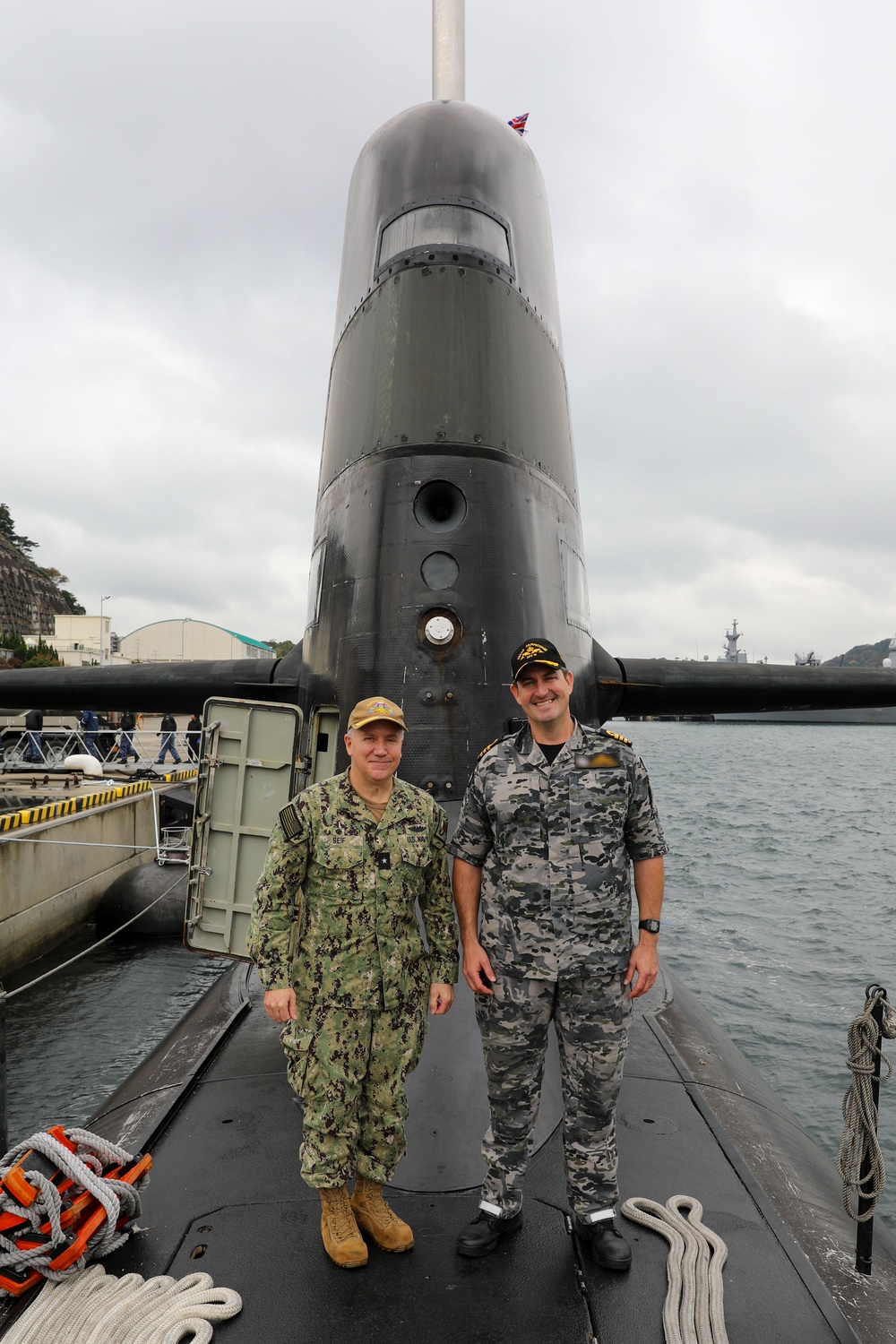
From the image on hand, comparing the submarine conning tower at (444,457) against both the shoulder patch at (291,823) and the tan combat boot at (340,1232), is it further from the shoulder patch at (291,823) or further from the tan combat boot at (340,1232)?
the tan combat boot at (340,1232)

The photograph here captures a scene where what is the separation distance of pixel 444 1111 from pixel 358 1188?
65cm

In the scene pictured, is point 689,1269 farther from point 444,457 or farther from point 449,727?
point 444,457

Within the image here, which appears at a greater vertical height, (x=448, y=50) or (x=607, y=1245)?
(x=448, y=50)

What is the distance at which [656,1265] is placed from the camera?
2939mm

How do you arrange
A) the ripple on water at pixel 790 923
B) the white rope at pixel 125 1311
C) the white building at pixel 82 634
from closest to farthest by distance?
the white rope at pixel 125 1311, the ripple on water at pixel 790 923, the white building at pixel 82 634

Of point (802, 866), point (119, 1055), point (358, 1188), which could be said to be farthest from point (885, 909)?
point (358, 1188)

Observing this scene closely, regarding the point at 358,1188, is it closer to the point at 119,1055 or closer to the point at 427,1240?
the point at 427,1240

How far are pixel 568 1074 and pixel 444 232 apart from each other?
5.19 m

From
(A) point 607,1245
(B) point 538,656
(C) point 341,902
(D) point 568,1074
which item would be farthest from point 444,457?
(A) point 607,1245

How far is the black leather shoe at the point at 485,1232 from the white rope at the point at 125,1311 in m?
0.77

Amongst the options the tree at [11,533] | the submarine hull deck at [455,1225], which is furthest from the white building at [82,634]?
the submarine hull deck at [455,1225]

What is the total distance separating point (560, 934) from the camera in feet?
10.2

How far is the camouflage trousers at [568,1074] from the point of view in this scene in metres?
3.08

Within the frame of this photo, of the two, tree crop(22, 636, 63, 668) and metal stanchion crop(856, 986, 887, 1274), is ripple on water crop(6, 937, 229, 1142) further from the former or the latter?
tree crop(22, 636, 63, 668)
